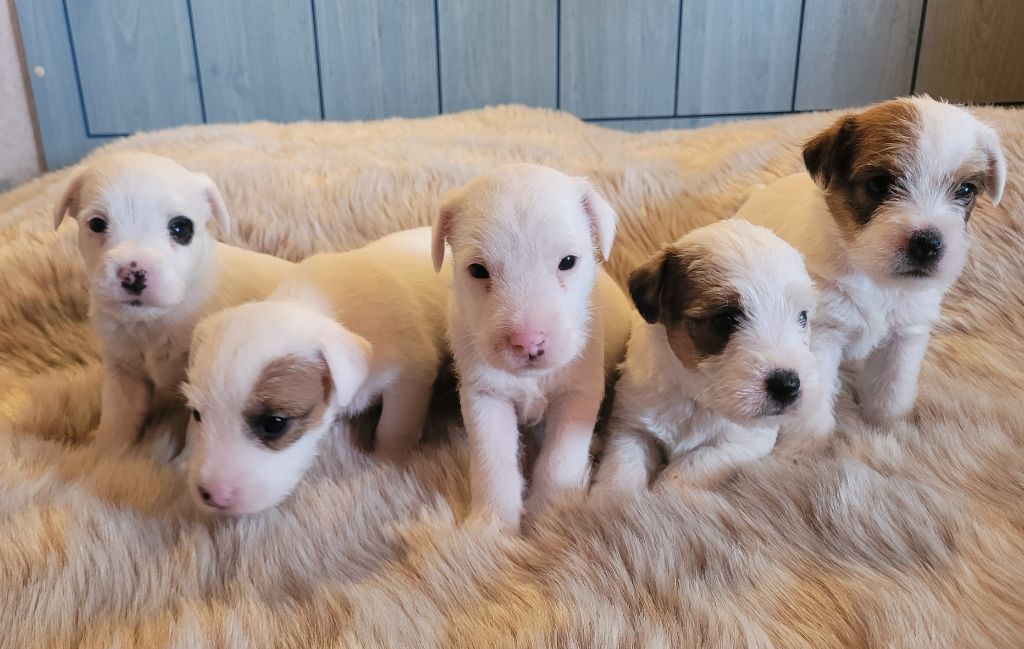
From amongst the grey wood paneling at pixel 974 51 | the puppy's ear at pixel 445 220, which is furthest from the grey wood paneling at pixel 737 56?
the puppy's ear at pixel 445 220

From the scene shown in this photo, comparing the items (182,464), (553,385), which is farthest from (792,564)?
(182,464)

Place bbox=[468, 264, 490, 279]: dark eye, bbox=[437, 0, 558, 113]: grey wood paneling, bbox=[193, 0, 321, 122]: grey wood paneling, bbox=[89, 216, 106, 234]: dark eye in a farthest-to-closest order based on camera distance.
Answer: bbox=[437, 0, 558, 113]: grey wood paneling
bbox=[193, 0, 321, 122]: grey wood paneling
bbox=[89, 216, 106, 234]: dark eye
bbox=[468, 264, 490, 279]: dark eye

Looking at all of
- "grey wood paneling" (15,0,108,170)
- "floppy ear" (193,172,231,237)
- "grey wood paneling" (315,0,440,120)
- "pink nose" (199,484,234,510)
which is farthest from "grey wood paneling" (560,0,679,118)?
"pink nose" (199,484,234,510)

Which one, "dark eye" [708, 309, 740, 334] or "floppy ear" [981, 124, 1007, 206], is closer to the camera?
"dark eye" [708, 309, 740, 334]

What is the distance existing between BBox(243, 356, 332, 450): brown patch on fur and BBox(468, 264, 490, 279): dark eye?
30cm

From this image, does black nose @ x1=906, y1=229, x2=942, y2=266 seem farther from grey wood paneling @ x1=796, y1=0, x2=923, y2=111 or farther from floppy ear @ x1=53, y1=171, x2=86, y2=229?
grey wood paneling @ x1=796, y1=0, x2=923, y2=111

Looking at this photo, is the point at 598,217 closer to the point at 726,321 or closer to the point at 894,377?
the point at 726,321

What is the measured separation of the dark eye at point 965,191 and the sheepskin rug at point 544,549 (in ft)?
1.24

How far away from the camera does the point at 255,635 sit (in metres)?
0.99

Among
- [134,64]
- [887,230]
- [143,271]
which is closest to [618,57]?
[134,64]

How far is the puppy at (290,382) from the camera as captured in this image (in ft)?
4.04

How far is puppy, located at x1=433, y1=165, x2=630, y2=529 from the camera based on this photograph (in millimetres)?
1220

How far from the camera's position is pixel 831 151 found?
59.3 inches

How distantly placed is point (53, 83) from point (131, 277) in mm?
2967
